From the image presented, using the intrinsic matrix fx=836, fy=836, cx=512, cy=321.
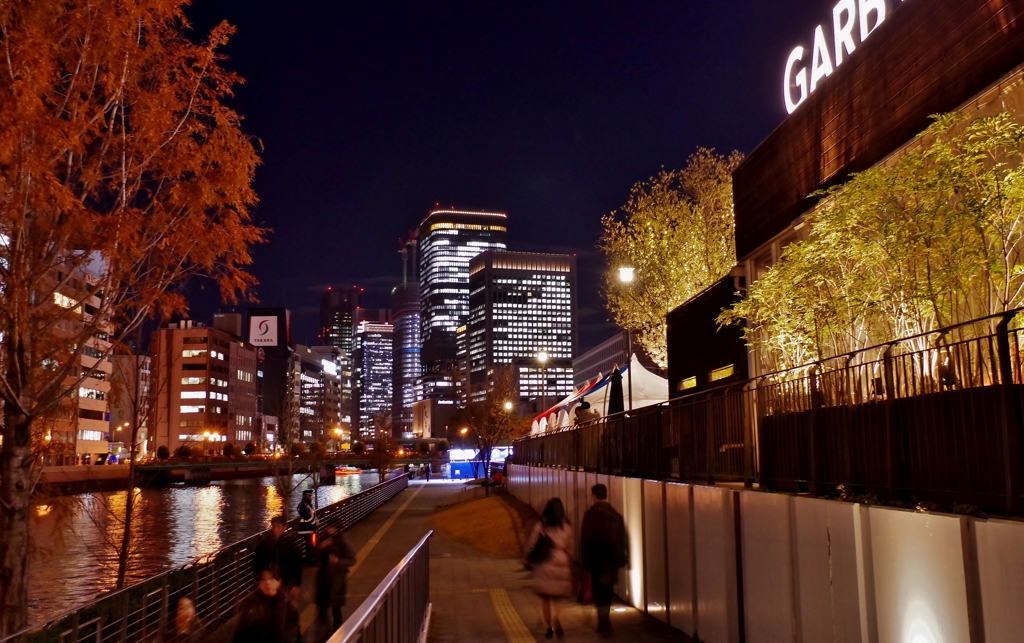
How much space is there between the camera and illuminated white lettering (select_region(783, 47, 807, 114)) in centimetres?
1850

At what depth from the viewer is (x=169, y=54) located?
10.6 metres

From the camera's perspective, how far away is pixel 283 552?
10.7 meters

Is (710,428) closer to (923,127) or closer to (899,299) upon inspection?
(899,299)

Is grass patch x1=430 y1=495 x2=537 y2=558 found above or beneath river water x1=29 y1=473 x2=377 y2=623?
above

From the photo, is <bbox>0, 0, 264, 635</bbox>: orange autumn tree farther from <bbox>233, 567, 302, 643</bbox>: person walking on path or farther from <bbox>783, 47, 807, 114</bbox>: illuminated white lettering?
<bbox>783, 47, 807, 114</bbox>: illuminated white lettering

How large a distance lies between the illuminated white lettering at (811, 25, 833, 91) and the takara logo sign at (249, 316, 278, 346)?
73.4 metres

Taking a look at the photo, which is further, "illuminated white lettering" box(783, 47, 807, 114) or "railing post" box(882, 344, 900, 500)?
"illuminated white lettering" box(783, 47, 807, 114)

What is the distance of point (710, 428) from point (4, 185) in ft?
28.4

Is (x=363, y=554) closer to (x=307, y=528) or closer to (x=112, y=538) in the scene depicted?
(x=307, y=528)

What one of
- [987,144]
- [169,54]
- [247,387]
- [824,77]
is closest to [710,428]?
[987,144]

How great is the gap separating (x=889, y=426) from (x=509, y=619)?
7585mm

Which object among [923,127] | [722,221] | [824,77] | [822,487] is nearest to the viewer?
[822,487]

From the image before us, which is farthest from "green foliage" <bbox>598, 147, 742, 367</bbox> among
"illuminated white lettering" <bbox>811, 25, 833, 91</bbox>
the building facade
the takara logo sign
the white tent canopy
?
the building facade

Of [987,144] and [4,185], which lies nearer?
[987,144]
